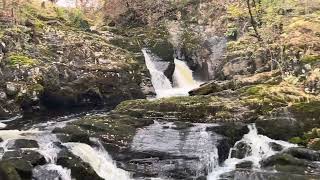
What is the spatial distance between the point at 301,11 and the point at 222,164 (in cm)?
1686

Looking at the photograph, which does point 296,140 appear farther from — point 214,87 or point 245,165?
point 214,87

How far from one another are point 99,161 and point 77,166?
4.79 feet

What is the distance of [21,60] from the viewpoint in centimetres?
2770

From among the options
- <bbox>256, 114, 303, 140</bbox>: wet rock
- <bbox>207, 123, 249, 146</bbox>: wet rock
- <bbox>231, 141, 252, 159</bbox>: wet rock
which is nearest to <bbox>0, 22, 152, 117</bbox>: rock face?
<bbox>207, 123, 249, 146</bbox>: wet rock

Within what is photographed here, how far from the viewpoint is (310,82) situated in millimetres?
22203

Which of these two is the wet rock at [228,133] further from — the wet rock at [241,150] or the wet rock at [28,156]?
the wet rock at [28,156]

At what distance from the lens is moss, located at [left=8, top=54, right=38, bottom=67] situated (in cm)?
2739

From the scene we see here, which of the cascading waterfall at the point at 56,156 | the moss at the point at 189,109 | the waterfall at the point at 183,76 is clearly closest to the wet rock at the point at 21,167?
the cascading waterfall at the point at 56,156

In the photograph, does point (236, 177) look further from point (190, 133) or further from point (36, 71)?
point (36, 71)

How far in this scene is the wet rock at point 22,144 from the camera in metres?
16.5

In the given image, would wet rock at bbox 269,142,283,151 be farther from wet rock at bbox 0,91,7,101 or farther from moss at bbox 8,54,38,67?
moss at bbox 8,54,38,67

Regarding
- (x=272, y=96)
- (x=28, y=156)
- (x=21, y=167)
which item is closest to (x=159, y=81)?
(x=272, y=96)

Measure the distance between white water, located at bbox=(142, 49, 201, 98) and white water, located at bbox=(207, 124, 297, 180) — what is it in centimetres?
1158

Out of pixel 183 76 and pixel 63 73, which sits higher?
pixel 183 76
